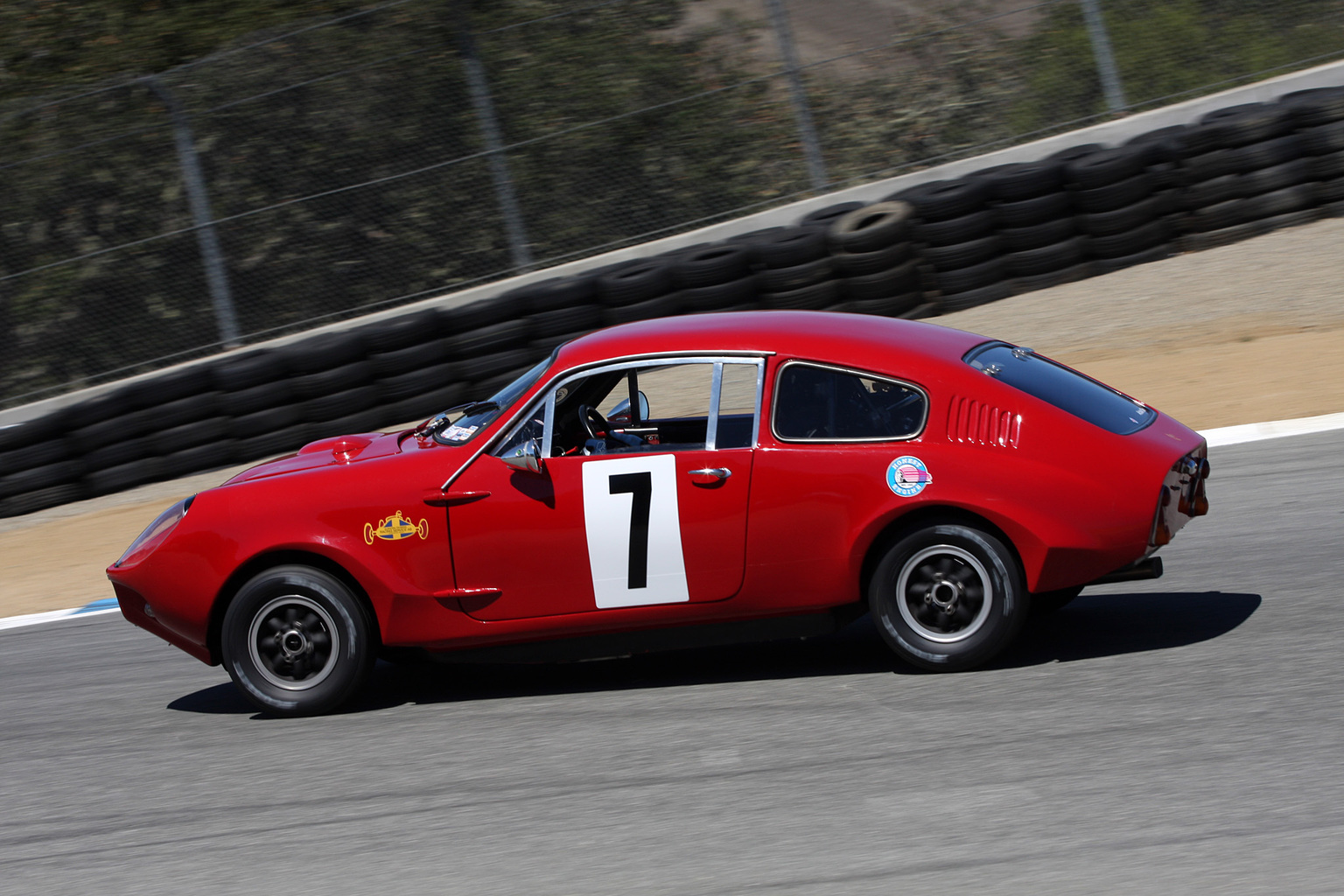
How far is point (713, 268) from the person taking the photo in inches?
450

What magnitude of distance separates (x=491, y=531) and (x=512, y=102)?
885 cm

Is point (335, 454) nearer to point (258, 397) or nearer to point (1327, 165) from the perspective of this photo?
point (258, 397)

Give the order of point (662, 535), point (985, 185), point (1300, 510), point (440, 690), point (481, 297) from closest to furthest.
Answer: point (662, 535)
point (440, 690)
point (1300, 510)
point (985, 185)
point (481, 297)

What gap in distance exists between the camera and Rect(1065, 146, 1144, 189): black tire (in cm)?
1170

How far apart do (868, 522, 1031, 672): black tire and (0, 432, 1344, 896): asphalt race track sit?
0.14 metres

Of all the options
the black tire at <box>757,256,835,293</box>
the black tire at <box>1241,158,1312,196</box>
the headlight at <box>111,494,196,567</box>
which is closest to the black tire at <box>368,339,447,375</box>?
the black tire at <box>757,256,835,293</box>

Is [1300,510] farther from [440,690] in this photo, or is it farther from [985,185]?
[985,185]

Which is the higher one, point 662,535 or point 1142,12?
point 1142,12

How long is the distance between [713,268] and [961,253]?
222cm

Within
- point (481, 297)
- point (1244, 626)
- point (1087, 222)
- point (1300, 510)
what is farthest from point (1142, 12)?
point (1244, 626)

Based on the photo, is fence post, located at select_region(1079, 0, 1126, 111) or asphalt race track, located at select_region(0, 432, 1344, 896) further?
fence post, located at select_region(1079, 0, 1126, 111)

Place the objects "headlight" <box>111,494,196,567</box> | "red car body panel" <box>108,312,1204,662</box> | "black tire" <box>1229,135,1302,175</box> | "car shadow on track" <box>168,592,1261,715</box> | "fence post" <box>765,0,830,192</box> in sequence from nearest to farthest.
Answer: "red car body panel" <box>108,312,1204,662</box> → "car shadow on track" <box>168,592,1261,715</box> → "headlight" <box>111,494,196,567</box> → "black tire" <box>1229,135,1302,175</box> → "fence post" <box>765,0,830,192</box>

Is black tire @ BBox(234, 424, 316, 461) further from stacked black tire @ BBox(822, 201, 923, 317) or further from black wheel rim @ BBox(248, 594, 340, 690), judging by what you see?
black wheel rim @ BBox(248, 594, 340, 690)

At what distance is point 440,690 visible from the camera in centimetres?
593
